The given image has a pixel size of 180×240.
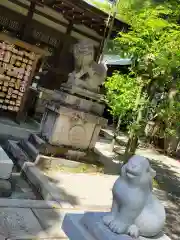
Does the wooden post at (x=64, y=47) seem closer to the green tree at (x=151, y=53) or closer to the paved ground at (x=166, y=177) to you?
the green tree at (x=151, y=53)

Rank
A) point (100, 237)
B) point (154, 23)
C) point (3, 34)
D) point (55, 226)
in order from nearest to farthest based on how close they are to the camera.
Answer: point (100, 237) < point (55, 226) < point (154, 23) < point (3, 34)

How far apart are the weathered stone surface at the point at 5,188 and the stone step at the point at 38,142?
6.18 feet

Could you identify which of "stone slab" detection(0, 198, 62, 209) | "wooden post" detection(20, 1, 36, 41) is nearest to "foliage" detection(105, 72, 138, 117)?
"wooden post" detection(20, 1, 36, 41)

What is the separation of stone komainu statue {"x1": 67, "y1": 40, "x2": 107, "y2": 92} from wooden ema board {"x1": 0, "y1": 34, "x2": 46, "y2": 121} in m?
3.37

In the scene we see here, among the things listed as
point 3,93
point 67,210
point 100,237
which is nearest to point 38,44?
point 3,93

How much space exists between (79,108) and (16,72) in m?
4.30

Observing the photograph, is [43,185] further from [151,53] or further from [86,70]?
[151,53]

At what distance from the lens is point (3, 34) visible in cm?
1080

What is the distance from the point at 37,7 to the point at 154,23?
20.2 feet

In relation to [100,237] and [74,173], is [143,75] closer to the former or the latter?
[74,173]

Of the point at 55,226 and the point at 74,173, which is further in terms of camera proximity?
the point at 74,173

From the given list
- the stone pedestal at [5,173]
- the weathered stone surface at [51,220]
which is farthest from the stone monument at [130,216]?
the stone pedestal at [5,173]

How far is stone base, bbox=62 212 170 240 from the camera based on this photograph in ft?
10.1

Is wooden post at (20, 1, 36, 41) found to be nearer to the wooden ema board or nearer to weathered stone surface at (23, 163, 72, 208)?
the wooden ema board
